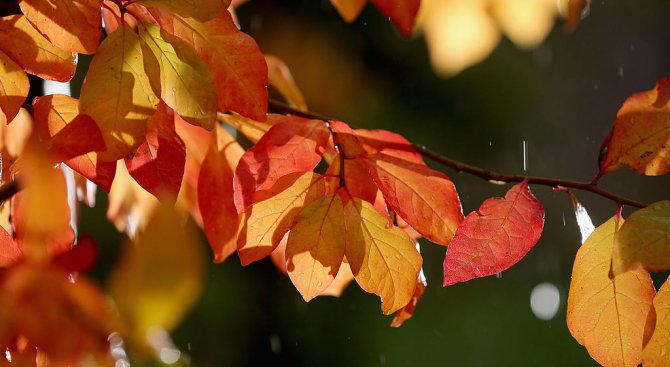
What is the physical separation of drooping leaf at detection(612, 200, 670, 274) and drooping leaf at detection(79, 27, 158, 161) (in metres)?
0.30

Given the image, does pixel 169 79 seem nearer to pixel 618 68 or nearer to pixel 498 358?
pixel 498 358

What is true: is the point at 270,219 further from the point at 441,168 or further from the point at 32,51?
the point at 441,168

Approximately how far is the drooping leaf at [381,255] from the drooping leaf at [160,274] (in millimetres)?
256

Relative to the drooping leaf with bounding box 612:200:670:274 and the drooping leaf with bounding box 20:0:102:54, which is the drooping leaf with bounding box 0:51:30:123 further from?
the drooping leaf with bounding box 612:200:670:274

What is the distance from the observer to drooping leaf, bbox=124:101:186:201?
0.50 meters

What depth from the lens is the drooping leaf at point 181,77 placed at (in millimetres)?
461

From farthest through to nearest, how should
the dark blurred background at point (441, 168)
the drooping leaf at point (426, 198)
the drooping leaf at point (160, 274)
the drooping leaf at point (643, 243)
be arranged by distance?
the dark blurred background at point (441, 168), the drooping leaf at point (426, 198), the drooping leaf at point (643, 243), the drooping leaf at point (160, 274)

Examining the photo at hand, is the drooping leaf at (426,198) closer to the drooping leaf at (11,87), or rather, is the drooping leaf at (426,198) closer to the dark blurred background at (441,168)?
the drooping leaf at (11,87)

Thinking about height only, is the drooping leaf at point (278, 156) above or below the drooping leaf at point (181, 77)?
below

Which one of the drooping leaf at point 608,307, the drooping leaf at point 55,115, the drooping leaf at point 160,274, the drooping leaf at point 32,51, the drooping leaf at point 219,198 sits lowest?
the drooping leaf at point 219,198

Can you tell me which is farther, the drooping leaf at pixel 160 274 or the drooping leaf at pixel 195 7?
the drooping leaf at pixel 195 7

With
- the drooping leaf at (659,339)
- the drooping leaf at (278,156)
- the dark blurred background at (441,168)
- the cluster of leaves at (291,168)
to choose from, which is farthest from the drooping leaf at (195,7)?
the dark blurred background at (441,168)

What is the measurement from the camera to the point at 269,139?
0.52m

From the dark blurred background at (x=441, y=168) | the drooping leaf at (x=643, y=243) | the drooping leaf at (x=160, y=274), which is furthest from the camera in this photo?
the dark blurred background at (x=441, y=168)
